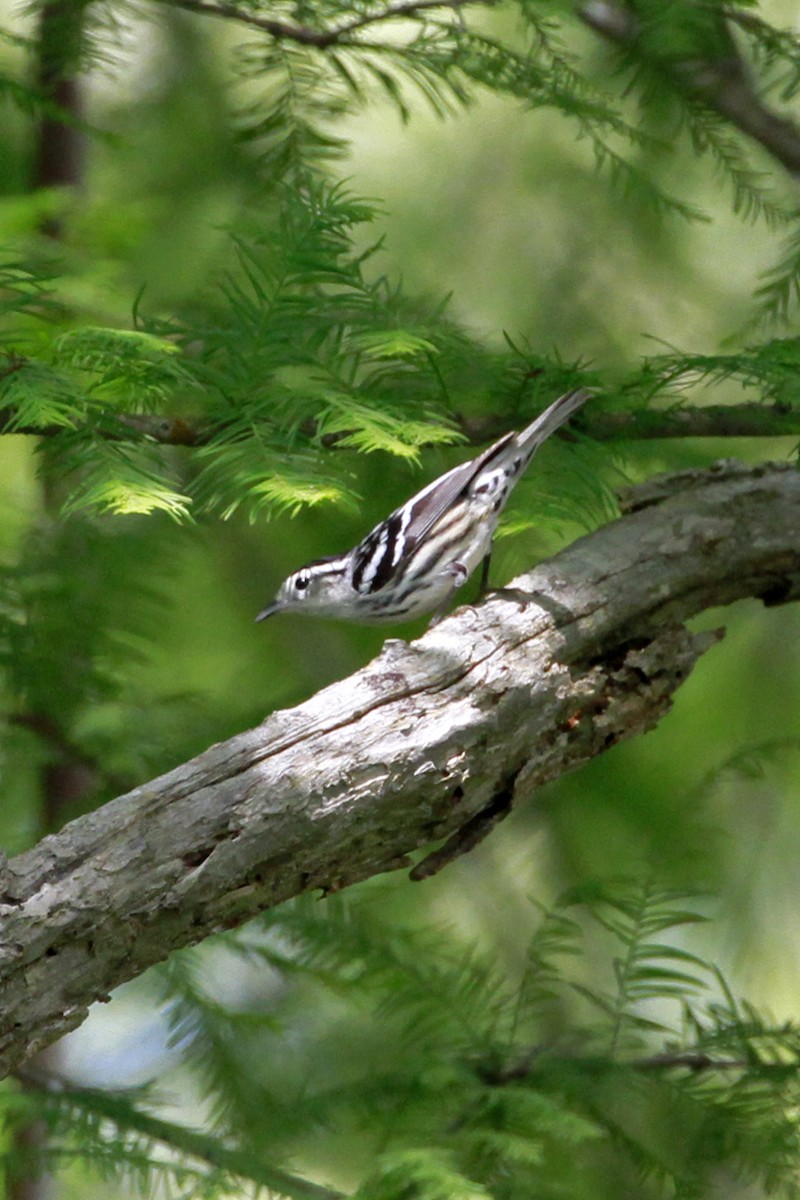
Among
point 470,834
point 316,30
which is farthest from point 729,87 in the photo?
point 470,834

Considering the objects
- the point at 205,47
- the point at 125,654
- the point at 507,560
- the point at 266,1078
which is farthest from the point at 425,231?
the point at 266,1078

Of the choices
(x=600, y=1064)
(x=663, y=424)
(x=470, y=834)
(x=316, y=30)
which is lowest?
(x=600, y=1064)

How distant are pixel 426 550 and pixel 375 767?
883 millimetres

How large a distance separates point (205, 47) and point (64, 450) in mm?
2605

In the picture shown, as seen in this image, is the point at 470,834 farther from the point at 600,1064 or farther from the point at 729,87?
the point at 729,87

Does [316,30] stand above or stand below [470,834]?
above

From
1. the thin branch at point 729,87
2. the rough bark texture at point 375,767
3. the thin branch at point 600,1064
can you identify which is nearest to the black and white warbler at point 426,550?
the rough bark texture at point 375,767

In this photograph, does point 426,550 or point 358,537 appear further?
point 358,537

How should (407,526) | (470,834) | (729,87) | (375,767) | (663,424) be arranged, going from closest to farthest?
(375,767) < (470,834) < (663,424) < (407,526) < (729,87)

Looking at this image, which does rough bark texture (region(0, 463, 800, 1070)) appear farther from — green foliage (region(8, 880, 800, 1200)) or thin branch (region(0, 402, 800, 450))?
green foliage (region(8, 880, 800, 1200))

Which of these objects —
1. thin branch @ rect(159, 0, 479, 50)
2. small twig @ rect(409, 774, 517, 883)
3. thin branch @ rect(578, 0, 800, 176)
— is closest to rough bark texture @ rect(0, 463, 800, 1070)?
small twig @ rect(409, 774, 517, 883)

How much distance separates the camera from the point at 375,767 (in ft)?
6.09

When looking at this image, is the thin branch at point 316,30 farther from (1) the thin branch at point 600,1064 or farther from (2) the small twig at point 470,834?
(1) the thin branch at point 600,1064

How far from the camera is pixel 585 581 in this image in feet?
7.59
